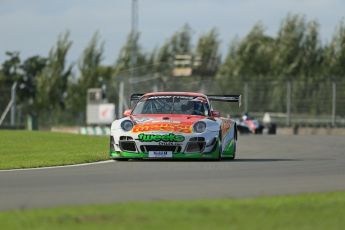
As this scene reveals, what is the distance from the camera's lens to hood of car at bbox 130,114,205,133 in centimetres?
1794

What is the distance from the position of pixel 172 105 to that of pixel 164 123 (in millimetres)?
1280

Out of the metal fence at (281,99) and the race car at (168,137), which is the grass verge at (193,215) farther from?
the metal fence at (281,99)

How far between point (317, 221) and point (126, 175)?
5.76m

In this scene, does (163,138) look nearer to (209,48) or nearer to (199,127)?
(199,127)

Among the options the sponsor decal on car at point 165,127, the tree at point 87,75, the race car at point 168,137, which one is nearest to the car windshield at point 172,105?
the race car at point 168,137

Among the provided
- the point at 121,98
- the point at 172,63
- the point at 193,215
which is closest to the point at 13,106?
the point at 121,98

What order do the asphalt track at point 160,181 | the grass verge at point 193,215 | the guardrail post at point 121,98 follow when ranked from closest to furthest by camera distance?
the grass verge at point 193,215
the asphalt track at point 160,181
the guardrail post at point 121,98

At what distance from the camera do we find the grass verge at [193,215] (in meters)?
8.42

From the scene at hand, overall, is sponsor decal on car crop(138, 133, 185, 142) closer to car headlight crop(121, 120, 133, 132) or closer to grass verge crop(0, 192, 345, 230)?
car headlight crop(121, 120, 133, 132)

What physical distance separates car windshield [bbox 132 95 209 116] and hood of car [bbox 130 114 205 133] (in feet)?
1.84

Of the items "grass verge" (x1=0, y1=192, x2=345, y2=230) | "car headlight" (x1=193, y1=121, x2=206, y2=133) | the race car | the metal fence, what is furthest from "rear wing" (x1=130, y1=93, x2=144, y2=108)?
the metal fence

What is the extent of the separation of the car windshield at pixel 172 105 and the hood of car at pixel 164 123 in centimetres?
56

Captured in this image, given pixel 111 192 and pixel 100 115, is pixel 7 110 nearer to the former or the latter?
pixel 100 115

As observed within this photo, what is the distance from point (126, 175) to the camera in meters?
14.2
